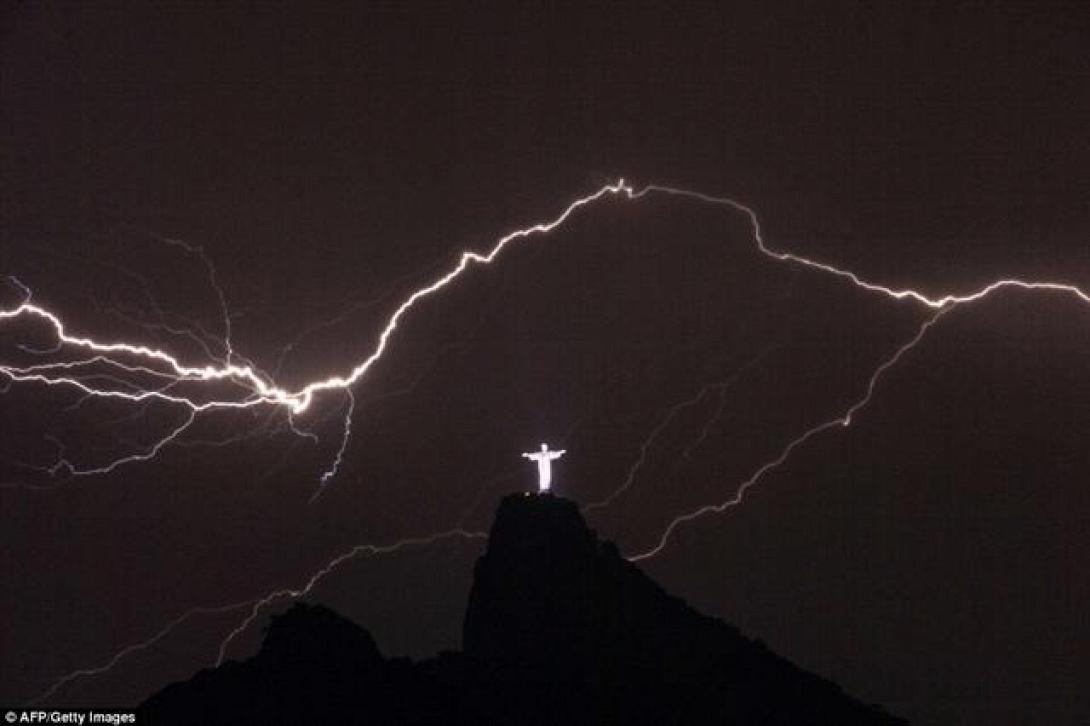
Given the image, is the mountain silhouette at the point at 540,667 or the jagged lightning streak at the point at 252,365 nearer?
the mountain silhouette at the point at 540,667

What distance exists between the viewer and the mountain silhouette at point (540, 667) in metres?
8.93

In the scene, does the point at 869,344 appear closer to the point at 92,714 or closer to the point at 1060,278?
the point at 1060,278

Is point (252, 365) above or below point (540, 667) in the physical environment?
above

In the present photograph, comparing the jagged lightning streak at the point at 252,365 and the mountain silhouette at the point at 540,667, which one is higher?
the jagged lightning streak at the point at 252,365

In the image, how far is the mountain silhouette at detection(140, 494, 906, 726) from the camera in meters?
8.93

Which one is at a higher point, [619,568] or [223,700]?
[619,568]

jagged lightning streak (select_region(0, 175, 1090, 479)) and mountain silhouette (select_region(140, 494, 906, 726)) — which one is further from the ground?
jagged lightning streak (select_region(0, 175, 1090, 479))

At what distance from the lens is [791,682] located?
1019cm

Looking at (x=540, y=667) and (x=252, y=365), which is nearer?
(x=540, y=667)

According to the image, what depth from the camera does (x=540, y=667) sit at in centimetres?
989

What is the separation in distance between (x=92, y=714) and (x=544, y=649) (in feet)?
13.5

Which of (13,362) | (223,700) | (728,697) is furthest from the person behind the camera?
(13,362)

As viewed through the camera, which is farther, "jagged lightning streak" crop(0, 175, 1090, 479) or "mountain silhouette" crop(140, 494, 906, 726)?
"jagged lightning streak" crop(0, 175, 1090, 479)

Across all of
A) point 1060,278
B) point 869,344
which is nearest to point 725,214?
point 869,344
